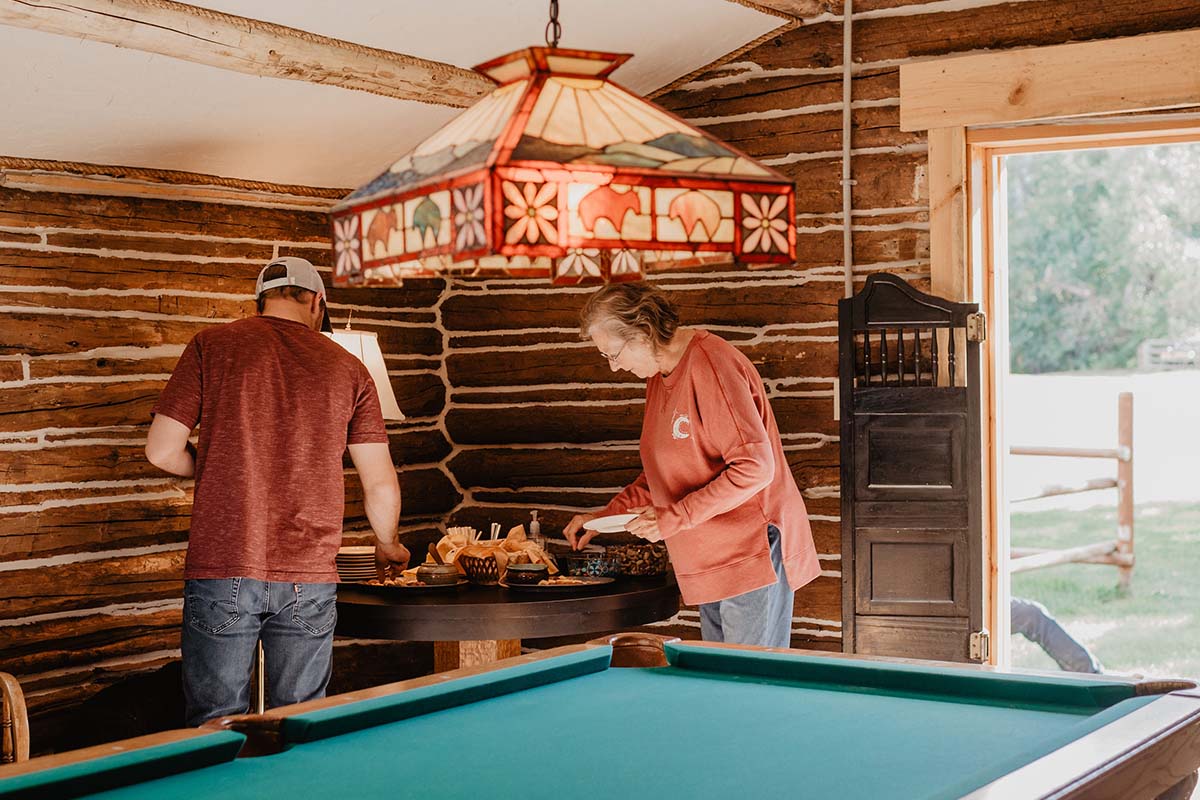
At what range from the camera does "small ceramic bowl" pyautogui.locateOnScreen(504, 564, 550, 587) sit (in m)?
4.59

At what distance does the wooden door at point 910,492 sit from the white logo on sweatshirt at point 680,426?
3.56ft

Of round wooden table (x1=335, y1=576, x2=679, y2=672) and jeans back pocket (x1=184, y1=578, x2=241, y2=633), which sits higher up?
jeans back pocket (x1=184, y1=578, x2=241, y2=633)

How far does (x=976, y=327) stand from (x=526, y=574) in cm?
204

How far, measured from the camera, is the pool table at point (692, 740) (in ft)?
7.32

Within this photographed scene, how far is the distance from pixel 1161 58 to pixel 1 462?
15.0 ft

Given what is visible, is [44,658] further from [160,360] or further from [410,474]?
[410,474]

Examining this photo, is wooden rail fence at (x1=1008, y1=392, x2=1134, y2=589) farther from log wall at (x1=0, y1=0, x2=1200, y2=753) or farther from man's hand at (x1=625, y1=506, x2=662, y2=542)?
man's hand at (x1=625, y1=506, x2=662, y2=542)

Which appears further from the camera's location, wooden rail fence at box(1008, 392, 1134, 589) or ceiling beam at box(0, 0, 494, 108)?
wooden rail fence at box(1008, 392, 1134, 589)

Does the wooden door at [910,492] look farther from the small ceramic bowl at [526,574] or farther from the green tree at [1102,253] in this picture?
the green tree at [1102,253]

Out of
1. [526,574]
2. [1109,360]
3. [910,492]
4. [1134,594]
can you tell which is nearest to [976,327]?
[910,492]

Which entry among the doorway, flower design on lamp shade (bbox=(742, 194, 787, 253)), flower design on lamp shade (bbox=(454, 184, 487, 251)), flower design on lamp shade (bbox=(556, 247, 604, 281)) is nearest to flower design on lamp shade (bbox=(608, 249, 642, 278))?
flower design on lamp shade (bbox=(556, 247, 604, 281))

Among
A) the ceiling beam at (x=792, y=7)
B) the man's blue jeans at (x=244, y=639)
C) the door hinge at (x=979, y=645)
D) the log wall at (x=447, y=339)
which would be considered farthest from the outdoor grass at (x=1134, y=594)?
the man's blue jeans at (x=244, y=639)

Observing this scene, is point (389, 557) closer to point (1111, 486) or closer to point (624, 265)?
point (624, 265)

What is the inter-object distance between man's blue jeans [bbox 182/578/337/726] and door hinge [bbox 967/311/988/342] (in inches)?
105
